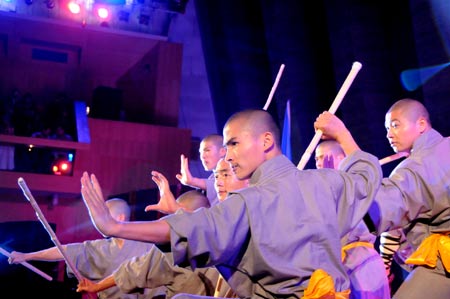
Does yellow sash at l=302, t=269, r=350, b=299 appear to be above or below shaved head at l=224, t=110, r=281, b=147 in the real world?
below

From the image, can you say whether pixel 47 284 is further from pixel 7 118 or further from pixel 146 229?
pixel 146 229

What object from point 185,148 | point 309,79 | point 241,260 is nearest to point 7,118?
point 185,148

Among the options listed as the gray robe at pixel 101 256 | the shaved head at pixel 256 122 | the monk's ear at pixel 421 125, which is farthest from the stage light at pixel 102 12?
the shaved head at pixel 256 122

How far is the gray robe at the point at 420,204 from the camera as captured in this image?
2.52 m

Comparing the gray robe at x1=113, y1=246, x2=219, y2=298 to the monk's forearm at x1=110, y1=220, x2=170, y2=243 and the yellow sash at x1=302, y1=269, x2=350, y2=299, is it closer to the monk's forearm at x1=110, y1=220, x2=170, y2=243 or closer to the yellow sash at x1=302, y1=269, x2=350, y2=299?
the yellow sash at x1=302, y1=269, x2=350, y2=299

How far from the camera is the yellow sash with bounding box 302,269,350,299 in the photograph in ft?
6.31

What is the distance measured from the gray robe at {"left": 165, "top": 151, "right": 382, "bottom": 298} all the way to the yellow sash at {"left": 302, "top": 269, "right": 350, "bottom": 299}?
26 millimetres

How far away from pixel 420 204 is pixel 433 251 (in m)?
0.21

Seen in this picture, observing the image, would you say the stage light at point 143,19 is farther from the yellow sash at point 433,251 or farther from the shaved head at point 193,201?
the yellow sash at point 433,251

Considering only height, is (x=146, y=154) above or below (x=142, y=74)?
below

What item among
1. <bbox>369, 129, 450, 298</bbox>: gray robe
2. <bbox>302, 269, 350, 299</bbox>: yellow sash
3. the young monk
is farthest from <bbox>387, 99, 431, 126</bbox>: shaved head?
<bbox>302, 269, 350, 299</bbox>: yellow sash

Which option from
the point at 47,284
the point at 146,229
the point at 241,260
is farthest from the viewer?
the point at 47,284

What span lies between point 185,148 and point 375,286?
18.4 feet

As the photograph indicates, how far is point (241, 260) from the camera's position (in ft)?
6.56
